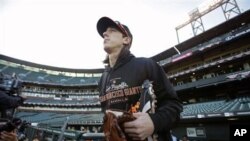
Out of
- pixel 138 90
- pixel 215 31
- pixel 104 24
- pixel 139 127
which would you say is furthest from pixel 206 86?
pixel 139 127

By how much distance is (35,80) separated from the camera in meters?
47.8

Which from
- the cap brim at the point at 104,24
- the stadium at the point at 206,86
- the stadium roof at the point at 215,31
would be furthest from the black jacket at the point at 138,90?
the stadium roof at the point at 215,31

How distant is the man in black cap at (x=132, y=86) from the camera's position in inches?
65.5

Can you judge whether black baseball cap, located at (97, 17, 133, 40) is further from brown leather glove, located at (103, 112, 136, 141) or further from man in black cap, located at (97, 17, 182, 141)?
brown leather glove, located at (103, 112, 136, 141)

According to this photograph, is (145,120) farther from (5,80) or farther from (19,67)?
(19,67)

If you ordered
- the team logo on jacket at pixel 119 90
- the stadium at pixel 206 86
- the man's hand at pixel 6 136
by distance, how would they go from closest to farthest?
the team logo on jacket at pixel 119 90 → the man's hand at pixel 6 136 → the stadium at pixel 206 86

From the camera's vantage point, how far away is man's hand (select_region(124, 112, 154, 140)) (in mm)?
1558

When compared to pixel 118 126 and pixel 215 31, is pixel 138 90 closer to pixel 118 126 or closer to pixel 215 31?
pixel 118 126

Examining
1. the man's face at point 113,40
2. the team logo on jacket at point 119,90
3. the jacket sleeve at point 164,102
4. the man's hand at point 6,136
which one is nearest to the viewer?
the jacket sleeve at point 164,102

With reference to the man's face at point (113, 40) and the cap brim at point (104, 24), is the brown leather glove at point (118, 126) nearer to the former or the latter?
the man's face at point (113, 40)

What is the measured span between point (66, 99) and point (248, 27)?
3883cm

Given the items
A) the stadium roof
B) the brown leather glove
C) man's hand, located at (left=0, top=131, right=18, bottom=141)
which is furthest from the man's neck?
the stadium roof

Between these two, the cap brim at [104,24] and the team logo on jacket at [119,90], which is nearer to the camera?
the team logo on jacket at [119,90]

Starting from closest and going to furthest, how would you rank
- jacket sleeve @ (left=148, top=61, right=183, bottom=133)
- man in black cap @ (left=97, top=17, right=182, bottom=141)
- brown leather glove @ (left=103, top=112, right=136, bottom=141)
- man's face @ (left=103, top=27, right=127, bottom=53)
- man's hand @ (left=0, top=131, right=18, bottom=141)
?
brown leather glove @ (left=103, top=112, right=136, bottom=141), man in black cap @ (left=97, top=17, right=182, bottom=141), jacket sleeve @ (left=148, top=61, right=183, bottom=133), man's face @ (left=103, top=27, right=127, bottom=53), man's hand @ (left=0, top=131, right=18, bottom=141)
